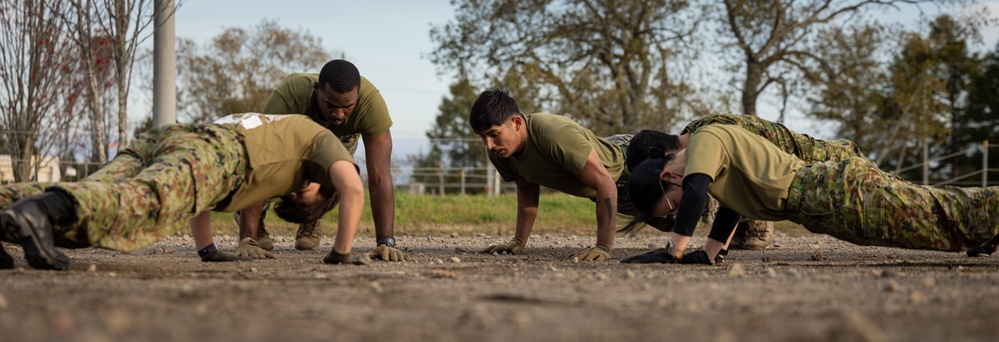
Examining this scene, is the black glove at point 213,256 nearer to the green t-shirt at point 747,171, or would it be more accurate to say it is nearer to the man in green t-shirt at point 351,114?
the man in green t-shirt at point 351,114

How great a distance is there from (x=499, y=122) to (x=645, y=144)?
1010 millimetres

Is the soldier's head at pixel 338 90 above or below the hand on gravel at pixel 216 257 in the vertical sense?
above

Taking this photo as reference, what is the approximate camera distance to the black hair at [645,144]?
6.55m

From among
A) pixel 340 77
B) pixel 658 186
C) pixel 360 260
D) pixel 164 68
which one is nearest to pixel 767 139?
pixel 658 186

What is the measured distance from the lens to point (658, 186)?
584 centimetres

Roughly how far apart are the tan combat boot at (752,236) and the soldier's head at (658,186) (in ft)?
8.63

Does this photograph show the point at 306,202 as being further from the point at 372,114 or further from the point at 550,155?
the point at 550,155

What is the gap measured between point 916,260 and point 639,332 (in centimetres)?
455

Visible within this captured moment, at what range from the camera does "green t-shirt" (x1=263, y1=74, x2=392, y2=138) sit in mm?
6941

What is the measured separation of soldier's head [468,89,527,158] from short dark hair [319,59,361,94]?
803 mm

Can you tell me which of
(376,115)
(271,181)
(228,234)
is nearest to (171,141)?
(271,181)

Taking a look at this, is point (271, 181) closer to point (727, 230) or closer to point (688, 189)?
point (688, 189)

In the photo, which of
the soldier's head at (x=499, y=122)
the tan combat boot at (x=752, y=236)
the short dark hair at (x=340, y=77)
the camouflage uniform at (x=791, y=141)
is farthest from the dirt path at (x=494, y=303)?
the tan combat boot at (x=752, y=236)

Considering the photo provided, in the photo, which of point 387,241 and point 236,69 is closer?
point 387,241
